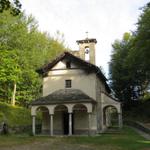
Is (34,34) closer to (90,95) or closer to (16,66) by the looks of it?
(16,66)

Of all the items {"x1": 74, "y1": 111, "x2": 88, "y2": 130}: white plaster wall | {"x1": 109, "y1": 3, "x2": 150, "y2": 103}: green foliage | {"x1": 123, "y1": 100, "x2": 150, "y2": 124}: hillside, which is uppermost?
{"x1": 109, "y1": 3, "x2": 150, "y2": 103}: green foliage

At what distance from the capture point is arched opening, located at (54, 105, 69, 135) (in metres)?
33.7

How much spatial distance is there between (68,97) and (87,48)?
8503 mm

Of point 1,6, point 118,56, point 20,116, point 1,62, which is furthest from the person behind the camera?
point 118,56

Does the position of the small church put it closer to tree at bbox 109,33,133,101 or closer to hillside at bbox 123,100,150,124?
hillside at bbox 123,100,150,124

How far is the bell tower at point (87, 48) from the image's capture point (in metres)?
37.8

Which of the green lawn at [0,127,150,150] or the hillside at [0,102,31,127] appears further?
the hillside at [0,102,31,127]

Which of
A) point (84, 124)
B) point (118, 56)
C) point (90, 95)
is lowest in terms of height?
point (84, 124)

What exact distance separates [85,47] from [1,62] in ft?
41.0

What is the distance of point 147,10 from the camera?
42938 millimetres

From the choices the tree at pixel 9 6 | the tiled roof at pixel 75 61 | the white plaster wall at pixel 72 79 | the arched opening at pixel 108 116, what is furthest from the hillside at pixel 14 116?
the tree at pixel 9 6

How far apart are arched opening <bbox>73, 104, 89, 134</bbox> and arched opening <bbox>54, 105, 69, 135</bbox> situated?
120 centimetres

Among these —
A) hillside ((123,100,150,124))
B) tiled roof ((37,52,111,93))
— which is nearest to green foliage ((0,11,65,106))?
tiled roof ((37,52,111,93))


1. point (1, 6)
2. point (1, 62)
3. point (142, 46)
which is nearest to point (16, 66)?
point (1, 62)
